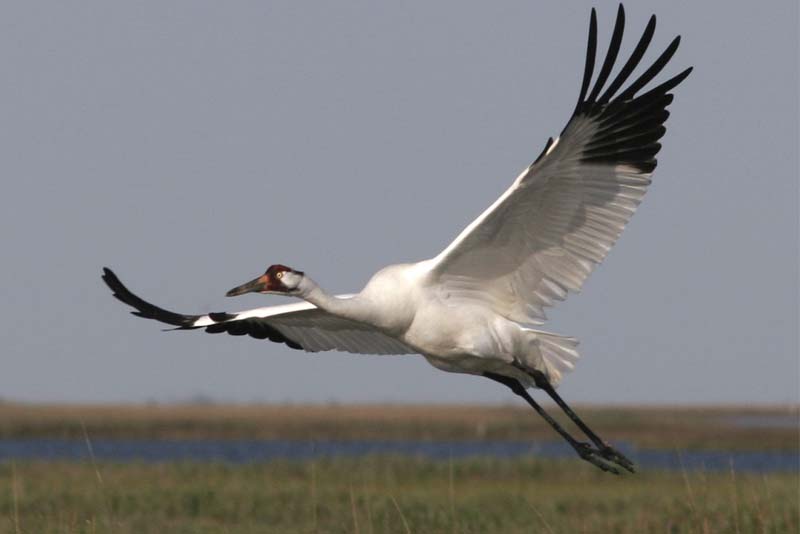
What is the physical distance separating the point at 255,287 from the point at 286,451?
2981 centimetres

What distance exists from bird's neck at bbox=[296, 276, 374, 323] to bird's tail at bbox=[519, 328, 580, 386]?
1.22 metres

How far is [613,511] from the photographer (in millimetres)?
13508

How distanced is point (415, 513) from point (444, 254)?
448 cm

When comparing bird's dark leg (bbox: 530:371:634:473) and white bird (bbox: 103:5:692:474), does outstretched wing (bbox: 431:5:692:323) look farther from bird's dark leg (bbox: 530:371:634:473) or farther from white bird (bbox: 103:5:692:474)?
bird's dark leg (bbox: 530:371:634:473)

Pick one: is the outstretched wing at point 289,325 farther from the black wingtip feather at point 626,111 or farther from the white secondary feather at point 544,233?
the black wingtip feather at point 626,111

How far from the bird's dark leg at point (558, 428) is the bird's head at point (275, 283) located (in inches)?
59.7

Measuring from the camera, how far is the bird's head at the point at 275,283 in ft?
25.9

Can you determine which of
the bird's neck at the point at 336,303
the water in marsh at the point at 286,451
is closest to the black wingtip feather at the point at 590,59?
the bird's neck at the point at 336,303

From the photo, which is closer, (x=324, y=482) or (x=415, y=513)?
(x=415, y=513)

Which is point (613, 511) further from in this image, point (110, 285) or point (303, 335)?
point (110, 285)

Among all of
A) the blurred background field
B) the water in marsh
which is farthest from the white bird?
the water in marsh

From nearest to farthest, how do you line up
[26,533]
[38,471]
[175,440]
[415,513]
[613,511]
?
[26,533] → [415,513] → [613,511] → [38,471] → [175,440]

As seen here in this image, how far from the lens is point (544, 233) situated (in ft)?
26.4

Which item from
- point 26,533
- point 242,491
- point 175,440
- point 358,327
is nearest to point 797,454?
point 175,440
